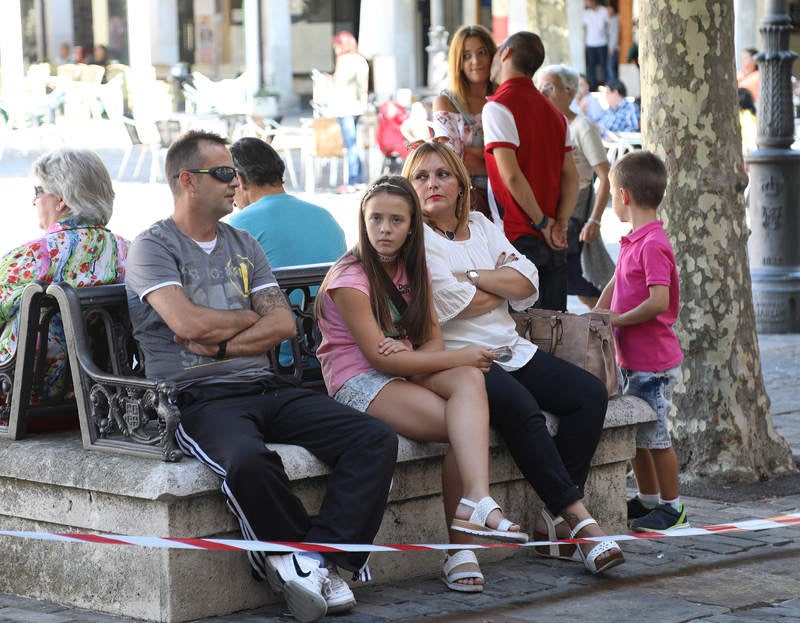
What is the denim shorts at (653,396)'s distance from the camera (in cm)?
577

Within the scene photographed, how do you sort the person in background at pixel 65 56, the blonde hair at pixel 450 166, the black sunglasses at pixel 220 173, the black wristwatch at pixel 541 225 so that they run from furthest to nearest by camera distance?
the person in background at pixel 65 56 → the black wristwatch at pixel 541 225 → the blonde hair at pixel 450 166 → the black sunglasses at pixel 220 173

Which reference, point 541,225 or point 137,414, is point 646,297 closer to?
point 541,225

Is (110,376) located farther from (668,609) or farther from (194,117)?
(194,117)

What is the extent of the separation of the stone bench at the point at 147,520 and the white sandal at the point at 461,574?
9.3 inches

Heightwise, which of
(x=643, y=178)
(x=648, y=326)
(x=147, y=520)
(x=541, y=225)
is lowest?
(x=147, y=520)

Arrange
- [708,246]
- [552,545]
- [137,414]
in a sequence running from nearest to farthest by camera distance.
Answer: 1. [137,414]
2. [552,545]
3. [708,246]

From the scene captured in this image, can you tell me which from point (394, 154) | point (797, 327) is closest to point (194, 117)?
point (394, 154)

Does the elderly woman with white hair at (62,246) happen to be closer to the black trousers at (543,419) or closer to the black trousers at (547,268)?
the black trousers at (543,419)

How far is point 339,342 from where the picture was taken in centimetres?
516

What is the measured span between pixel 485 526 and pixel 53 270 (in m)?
1.64

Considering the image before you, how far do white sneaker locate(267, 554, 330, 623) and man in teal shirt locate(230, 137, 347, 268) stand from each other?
178cm

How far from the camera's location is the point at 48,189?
16.9ft

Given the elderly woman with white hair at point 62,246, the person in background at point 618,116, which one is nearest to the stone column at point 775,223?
the elderly woman with white hair at point 62,246

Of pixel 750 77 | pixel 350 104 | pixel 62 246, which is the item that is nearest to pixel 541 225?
pixel 62 246
